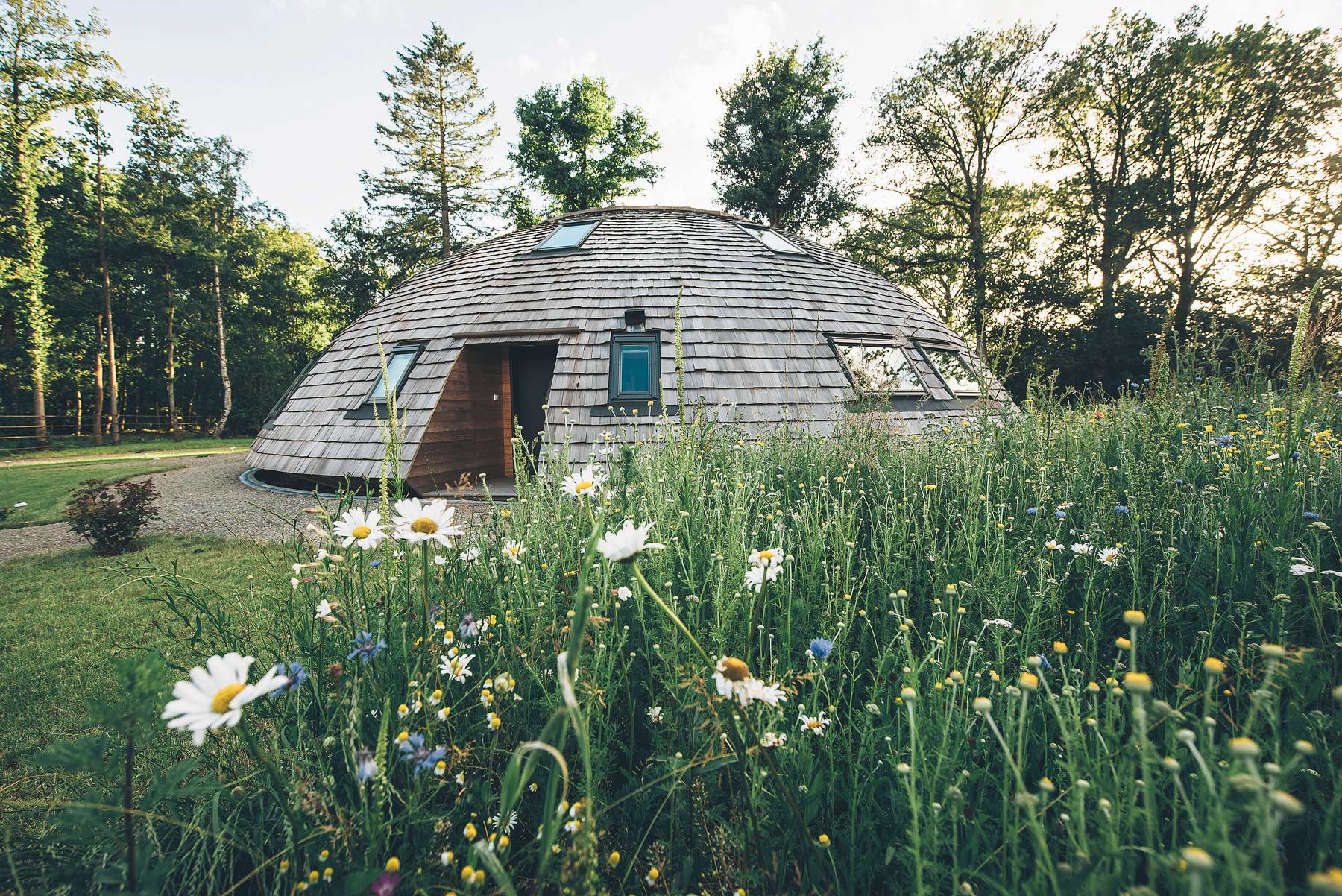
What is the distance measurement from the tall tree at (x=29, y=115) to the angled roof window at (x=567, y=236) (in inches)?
860

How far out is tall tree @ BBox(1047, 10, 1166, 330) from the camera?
1755 centimetres

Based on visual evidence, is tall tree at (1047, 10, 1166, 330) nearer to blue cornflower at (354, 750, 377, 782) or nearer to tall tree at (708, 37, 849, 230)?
tall tree at (708, 37, 849, 230)

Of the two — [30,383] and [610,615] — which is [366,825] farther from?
[30,383]

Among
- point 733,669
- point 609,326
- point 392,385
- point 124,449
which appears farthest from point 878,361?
point 124,449

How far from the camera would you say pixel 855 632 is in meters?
2.05

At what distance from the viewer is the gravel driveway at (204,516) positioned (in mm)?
5898

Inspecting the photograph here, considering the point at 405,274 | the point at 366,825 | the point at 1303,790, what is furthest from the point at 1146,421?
the point at 405,274

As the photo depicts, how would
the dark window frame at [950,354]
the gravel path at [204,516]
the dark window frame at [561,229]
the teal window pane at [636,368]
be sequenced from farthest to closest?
the dark window frame at [561,229] < the dark window frame at [950,354] < the teal window pane at [636,368] < the gravel path at [204,516]

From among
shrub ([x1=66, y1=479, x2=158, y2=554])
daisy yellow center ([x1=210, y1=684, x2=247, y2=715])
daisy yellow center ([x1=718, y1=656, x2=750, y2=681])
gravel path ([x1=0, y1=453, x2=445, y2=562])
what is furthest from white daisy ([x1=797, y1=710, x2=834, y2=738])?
shrub ([x1=66, y1=479, x2=158, y2=554])

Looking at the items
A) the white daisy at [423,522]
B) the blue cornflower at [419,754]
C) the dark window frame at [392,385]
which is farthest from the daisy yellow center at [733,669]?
the dark window frame at [392,385]

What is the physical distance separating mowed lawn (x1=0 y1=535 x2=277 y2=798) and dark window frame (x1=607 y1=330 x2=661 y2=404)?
4.44 m

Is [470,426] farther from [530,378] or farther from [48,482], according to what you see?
[48,482]

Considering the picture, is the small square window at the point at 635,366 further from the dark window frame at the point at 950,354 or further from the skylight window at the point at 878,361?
the dark window frame at the point at 950,354

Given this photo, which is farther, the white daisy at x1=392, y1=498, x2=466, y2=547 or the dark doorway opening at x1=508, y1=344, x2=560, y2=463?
the dark doorway opening at x1=508, y1=344, x2=560, y2=463
